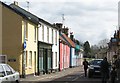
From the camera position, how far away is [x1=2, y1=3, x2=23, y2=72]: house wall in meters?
36.7

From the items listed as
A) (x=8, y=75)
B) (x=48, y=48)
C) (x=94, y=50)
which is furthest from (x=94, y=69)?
(x=94, y=50)

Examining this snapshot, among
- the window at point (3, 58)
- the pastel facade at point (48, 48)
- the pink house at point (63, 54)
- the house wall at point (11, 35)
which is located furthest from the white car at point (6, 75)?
the pink house at point (63, 54)

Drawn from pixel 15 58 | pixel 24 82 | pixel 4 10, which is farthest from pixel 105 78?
pixel 4 10

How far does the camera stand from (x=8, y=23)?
3741 cm

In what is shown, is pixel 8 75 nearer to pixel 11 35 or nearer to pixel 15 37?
pixel 15 37

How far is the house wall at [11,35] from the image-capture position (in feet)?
120

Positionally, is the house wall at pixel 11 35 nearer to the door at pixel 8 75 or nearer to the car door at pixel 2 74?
the door at pixel 8 75

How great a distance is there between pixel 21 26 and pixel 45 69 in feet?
40.7

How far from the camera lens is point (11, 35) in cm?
3725

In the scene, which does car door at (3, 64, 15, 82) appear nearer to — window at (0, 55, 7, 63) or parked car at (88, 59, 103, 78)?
window at (0, 55, 7, 63)

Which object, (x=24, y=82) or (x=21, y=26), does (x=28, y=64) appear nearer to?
(x=21, y=26)

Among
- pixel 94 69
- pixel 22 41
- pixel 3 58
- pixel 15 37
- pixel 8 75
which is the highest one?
pixel 15 37

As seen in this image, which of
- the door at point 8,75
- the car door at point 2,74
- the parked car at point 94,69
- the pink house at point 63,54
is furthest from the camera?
the pink house at point 63,54

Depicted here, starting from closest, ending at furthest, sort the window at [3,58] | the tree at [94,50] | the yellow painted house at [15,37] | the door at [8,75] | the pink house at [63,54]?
the door at [8,75], the window at [3,58], the yellow painted house at [15,37], the pink house at [63,54], the tree at [94,50]
